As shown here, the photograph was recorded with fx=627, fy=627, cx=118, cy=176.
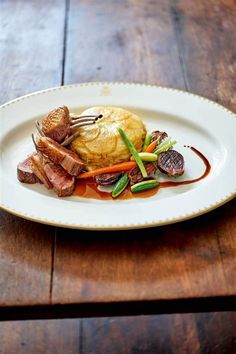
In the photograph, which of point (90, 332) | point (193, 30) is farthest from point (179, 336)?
point (193, 30)

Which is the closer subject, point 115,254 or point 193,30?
point 115,254

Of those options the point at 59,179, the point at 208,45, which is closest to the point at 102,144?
the point at 59,179

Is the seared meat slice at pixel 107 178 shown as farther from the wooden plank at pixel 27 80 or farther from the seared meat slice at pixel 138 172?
the wooden plank at pixel 27 80

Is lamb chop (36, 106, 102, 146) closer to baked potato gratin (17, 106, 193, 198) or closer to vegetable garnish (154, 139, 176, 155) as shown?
baked potato gratin (17, 106, 193, 198)

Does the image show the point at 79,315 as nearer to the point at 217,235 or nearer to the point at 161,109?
the point at 217,235

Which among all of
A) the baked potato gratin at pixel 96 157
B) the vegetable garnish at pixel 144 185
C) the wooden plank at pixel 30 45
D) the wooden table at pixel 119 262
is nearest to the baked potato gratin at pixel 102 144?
the baked potato gratin at pixel 96 157

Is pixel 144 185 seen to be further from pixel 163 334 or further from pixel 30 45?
pixel 30 45

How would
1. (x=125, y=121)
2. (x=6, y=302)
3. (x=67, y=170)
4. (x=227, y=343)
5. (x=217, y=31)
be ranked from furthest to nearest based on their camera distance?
(x=217, y=31) → (x=227, y=343) → (x=125, y=121) → (x=67, y=170) → (x=6, y=302)
